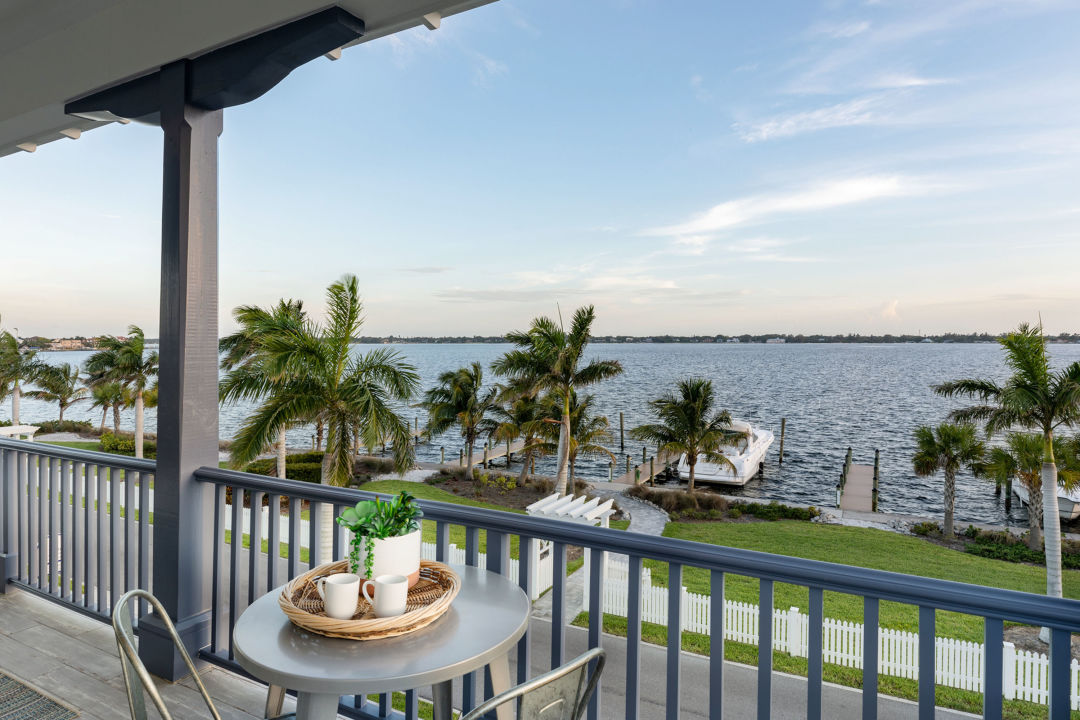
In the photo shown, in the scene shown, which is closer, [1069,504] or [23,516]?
[23,516]

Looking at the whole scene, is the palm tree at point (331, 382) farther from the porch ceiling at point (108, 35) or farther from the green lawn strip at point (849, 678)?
the porch ceiling at point (108, 35)

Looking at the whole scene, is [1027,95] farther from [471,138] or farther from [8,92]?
[8,92]

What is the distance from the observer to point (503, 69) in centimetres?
3894

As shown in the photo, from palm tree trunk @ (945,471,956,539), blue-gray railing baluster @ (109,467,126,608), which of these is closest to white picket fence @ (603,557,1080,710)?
blue-gray railing baluster @ (109,467,126,608)

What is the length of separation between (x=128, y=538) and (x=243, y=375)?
8708 mm

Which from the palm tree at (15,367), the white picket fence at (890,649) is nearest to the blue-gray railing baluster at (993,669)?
the white picket fence at (890,649)

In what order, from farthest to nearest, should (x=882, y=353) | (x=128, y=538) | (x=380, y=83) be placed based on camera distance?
(x=882, y=353) → (x=380, y=83) → (x=128, y=538)

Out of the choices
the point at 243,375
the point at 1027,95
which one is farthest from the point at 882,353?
the point at 243,375

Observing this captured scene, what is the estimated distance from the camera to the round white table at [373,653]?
115 cm

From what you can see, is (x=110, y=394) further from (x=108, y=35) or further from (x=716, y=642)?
(x=716, y=642)

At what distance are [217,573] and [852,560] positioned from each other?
21.9m

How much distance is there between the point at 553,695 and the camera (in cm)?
104

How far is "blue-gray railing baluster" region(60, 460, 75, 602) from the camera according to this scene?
120 inches

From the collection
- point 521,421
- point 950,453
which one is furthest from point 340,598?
point 950,453
